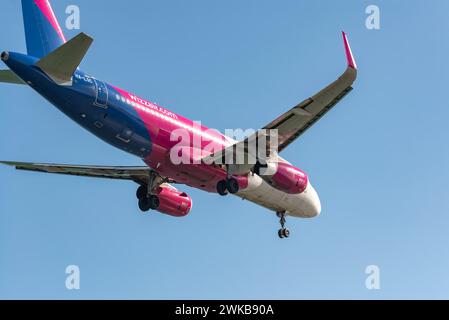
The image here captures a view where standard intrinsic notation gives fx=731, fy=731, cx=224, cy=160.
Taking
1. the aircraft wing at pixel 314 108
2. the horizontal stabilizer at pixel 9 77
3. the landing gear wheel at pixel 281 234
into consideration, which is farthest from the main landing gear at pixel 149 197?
the horizontal stabilizer at pixel 9 77

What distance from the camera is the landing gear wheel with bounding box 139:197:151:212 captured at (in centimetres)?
3719

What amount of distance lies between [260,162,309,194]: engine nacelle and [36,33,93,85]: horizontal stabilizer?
10831mm

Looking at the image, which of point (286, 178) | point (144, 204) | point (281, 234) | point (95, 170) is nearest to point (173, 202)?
point (144, 204)

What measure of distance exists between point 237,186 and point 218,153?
1.91 metres

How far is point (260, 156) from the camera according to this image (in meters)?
34.1

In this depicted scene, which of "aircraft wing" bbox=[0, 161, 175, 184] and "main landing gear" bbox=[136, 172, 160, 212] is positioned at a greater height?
"aircraft wing" bbox=[0, 161, 175, 184]

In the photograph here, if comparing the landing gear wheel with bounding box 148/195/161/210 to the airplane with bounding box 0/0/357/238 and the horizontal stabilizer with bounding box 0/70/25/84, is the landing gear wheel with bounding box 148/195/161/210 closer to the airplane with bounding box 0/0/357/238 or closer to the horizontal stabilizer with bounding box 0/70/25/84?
the airplane with bounding box 0/0/357/238

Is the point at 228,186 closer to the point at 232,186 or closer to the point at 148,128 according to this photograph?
the point at 232,186

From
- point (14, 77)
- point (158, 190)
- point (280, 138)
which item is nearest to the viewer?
point (14, 77)

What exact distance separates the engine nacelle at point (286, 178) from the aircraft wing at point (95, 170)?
17.2ft

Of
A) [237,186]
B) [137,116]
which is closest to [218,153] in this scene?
[237,186]

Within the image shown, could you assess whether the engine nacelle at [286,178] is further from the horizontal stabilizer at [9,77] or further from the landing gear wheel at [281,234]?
the horizontal stabilizer at [9,77]

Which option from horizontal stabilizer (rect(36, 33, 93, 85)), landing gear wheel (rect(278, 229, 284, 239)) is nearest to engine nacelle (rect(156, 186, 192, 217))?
landing gear wheel (rect(278, 229, 284, 239))

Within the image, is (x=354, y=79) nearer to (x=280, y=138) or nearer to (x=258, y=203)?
(x=280, y=138)
